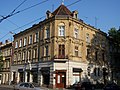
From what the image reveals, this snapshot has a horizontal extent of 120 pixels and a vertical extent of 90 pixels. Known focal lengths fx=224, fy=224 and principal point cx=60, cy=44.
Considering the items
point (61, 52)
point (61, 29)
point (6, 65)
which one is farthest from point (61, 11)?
point (6, 65)

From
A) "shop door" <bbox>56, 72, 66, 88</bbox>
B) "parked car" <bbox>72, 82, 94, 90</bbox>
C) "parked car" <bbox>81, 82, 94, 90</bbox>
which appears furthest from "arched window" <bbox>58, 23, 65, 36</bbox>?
"parked car" <bbox>81, 82, 94, 90</bbox>

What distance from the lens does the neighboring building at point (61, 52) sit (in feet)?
117

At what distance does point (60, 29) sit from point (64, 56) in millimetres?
4705

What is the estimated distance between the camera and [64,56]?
3612 centimetres

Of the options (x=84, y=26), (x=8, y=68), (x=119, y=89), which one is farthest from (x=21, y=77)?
(x=119, y=89)

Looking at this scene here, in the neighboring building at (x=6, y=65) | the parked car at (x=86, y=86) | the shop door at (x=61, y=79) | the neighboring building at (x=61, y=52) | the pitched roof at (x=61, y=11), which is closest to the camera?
the parked car at (x=86, y=86)

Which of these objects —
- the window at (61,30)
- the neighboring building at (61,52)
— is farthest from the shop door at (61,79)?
the window at (61,30)

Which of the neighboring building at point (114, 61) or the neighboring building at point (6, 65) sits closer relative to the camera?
the neighboring building at point (114, 61)

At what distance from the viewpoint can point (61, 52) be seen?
3659cm

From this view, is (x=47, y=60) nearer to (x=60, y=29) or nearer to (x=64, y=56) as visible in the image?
(x=64, y=56)

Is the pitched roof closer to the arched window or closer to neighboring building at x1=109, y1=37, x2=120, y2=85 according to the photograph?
the arched window

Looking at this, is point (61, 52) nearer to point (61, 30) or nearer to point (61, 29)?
point (61, 30)

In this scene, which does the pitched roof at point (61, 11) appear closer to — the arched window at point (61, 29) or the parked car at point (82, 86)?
the arched window at point (61, 29)

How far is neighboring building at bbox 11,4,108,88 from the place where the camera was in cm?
3578
